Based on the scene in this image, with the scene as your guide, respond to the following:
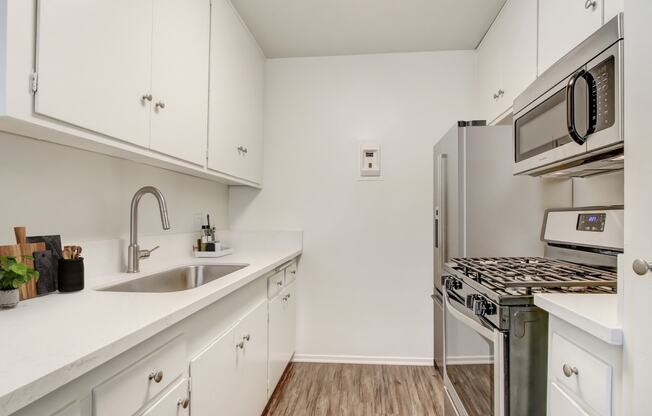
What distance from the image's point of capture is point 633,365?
661 mm

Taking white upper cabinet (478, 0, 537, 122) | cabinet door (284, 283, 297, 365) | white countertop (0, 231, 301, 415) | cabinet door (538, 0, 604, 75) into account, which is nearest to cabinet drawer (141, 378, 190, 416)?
white countertop (0, 231, 301, 415)

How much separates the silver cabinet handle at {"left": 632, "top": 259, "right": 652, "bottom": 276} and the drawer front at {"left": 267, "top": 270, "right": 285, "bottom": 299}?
164cm

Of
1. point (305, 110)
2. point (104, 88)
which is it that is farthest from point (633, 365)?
point (305, 110)

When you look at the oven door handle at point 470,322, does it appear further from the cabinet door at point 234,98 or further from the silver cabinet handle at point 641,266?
the cabinet door at point 234,98

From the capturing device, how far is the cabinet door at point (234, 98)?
6.23 ft

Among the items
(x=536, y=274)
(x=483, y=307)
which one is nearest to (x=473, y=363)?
(x=483, y=307)

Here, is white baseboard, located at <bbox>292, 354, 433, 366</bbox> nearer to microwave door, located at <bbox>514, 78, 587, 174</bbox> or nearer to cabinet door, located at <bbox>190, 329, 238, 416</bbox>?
cabinet door, located at <bbox>190, 329, 238, 416</bbox>

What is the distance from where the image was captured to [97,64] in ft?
3.44

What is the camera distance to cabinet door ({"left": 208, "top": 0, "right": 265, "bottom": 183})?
1.90 m

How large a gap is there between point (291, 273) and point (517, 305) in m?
1.78

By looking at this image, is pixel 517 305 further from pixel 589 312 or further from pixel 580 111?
pixel 580 111

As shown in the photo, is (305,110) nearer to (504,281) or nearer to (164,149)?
(164,149)

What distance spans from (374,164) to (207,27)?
1514mm

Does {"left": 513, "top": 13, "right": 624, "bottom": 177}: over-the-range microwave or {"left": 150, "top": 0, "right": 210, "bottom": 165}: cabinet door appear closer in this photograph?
{"left": 513, "top": 13, "right": 624, "bottom": 177}: over-the-range microwave
